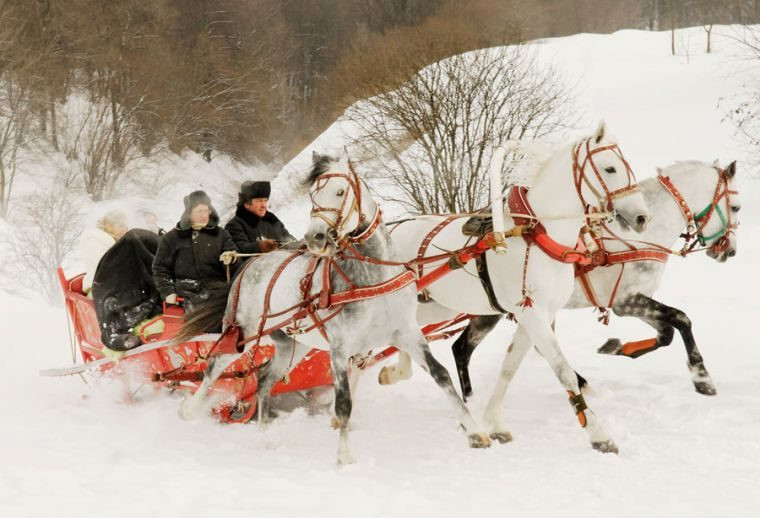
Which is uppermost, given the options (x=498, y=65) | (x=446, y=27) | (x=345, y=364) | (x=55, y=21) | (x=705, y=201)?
(x=55, y=21)

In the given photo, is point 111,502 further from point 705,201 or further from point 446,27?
point 446,27

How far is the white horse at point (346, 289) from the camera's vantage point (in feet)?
14.4

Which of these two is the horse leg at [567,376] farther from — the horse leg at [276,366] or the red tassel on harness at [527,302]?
the horse leg at [276,366]

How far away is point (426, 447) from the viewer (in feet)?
16.4

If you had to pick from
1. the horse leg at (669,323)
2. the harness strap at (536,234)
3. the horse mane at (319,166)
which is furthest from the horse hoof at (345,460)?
the horse leg at (669,323)

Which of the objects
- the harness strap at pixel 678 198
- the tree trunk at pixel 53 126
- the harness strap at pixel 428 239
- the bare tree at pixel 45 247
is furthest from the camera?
the tree trunk at pixel 53 126

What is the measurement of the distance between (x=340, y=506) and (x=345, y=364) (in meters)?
1.06

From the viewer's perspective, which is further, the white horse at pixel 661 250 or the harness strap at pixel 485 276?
the white horse at pixel 661 250

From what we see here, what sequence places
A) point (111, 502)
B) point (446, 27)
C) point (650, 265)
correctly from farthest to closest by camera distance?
point (446, 27), point (650, 265), point (111, 502)

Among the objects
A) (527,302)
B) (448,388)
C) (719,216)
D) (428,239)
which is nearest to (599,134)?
(527,302)

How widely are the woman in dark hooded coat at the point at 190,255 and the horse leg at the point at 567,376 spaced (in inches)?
96.7

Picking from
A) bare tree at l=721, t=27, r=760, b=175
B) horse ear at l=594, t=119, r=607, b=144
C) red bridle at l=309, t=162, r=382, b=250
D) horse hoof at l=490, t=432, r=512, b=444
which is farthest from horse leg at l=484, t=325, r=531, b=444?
bare tree at l=721, t=27, r=760, b=175

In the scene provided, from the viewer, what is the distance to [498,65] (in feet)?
44.0

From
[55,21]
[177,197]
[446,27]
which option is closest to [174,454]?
[446,27]
